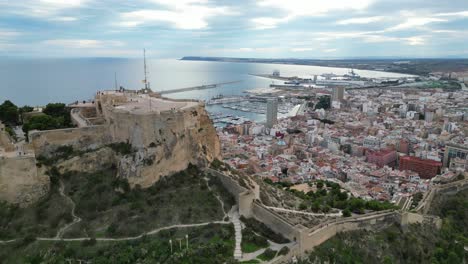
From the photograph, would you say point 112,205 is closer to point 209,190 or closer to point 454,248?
point 209,190

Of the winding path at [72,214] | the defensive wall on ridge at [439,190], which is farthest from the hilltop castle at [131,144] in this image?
the defensive wall on ridge at [439,190]

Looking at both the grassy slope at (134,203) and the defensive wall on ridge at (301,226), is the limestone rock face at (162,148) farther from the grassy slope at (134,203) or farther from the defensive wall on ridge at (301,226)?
the defensive wall on ridge at (301,226)

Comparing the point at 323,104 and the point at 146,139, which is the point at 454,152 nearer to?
the point at 146,139

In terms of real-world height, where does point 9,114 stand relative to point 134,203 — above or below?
above

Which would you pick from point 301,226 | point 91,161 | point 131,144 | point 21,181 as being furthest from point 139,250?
point 21,181

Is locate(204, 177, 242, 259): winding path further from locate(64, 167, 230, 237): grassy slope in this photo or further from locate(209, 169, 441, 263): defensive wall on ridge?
locate(209, 169, 441, 263): defensive wall on ridge

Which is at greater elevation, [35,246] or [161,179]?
[161,179]

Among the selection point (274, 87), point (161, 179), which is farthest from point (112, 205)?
point (274, 87)
